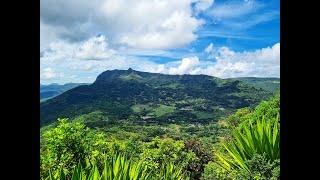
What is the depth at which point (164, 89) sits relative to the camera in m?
41.5

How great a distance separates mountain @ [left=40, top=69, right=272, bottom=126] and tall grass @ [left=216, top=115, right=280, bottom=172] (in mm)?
23370

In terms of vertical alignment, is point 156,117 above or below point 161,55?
below

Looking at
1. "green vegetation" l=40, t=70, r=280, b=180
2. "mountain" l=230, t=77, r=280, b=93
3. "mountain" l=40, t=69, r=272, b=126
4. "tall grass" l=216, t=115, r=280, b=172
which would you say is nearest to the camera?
"tall grass" l=216, t=115, r=280, b=172

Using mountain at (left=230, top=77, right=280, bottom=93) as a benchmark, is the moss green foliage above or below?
below

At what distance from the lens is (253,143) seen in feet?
13.2

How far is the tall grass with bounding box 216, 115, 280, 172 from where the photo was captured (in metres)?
3.87

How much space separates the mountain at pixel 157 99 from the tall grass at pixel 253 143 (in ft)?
76.7

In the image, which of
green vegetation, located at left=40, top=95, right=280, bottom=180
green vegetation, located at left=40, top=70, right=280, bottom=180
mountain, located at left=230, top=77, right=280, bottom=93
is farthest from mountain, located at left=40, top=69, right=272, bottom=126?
green vegetation, located at left=40, top=95, right=280, bottom=180

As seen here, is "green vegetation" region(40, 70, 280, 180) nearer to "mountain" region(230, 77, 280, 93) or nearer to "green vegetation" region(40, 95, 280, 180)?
"green vegetation" region(40, 95, 280, 180)

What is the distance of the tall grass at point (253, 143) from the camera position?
3.87 metres
